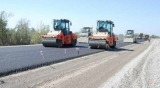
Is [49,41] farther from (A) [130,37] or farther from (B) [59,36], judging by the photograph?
(A) [130,37]

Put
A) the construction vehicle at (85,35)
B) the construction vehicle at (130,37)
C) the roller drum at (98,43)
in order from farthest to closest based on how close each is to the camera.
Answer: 1. the construction vehicle at (130,37)
2. the construction vehicle at (85,35)
3. the roller drum at (98,43)

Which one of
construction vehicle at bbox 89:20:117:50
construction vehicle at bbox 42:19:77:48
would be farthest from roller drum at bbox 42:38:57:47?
construction vehicle at bbox 89:20:117:50

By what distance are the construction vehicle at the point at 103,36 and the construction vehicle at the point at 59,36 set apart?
8.41ft

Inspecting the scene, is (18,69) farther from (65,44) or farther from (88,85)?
(65,44)

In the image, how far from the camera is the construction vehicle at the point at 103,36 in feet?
68.1

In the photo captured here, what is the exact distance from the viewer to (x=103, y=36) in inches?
827

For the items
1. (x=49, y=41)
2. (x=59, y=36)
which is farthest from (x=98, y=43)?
(x=49, y=41)

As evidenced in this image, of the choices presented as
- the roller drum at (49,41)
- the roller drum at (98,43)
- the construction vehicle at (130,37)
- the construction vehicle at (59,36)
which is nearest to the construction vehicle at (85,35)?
the construction vehicle at (130,37)

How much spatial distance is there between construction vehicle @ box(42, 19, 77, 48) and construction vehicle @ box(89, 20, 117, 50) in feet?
8.41

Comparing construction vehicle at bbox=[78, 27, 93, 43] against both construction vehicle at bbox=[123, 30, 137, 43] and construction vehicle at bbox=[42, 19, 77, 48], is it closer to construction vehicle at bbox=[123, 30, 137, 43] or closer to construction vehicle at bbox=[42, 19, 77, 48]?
construction vehicle at bbox=[123, 30, 137, 43]

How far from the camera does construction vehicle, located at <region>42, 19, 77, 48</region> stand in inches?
818


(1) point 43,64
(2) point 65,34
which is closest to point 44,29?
(2) point 65,34

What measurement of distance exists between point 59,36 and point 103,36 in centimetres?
379

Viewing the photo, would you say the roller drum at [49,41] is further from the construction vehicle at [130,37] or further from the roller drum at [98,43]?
the construction vehicle at [130,37]
